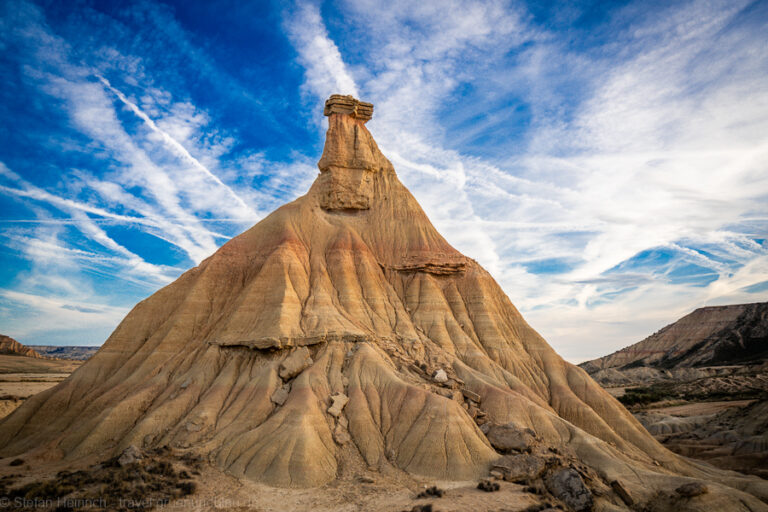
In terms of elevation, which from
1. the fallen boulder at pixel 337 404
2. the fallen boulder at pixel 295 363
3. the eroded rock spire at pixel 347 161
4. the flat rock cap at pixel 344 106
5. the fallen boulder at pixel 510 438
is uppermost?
the flat rock cap at pixel 344 106

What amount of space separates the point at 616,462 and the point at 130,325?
45323mm

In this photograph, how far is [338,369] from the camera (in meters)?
35.9

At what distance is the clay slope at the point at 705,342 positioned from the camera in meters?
104

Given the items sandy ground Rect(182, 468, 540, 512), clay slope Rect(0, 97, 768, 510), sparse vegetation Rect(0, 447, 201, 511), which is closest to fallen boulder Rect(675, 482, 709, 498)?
clay slope Rect(0, 97, 768, 510)

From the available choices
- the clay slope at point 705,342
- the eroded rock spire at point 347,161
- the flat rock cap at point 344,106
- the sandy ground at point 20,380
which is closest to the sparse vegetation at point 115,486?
the sandy ground at point 20,380

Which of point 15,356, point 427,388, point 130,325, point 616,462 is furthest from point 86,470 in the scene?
point 15,356

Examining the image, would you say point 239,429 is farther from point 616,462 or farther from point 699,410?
point 699,410

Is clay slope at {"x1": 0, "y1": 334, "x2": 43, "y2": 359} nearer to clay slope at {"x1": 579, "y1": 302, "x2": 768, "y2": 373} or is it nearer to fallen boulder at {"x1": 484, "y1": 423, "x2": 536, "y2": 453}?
fallen boulder at {"x1": 484, "y1": 423, "x2": 536, "y2": 453}

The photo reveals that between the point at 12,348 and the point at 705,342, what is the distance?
221541mm

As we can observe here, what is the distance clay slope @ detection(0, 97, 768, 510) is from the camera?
95.6ft

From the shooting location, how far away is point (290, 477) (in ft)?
84.5

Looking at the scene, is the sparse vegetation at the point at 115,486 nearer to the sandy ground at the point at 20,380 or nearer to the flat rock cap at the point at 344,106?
the sandy ground at the point at 20,380

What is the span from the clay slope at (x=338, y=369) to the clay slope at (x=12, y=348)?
144 meters

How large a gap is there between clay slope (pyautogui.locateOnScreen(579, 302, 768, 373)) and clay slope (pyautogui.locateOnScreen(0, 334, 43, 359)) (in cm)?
19254
